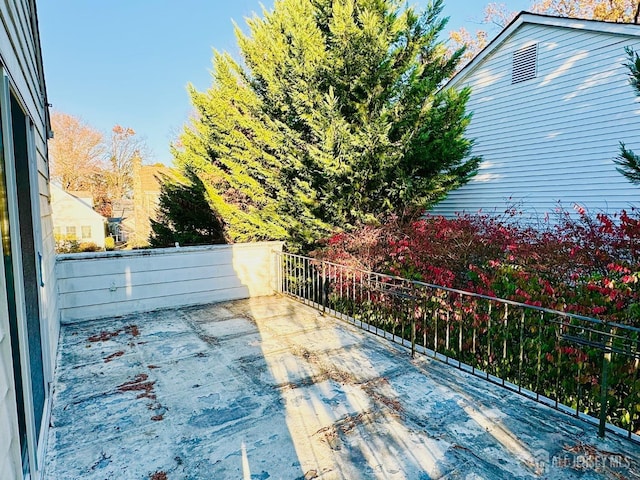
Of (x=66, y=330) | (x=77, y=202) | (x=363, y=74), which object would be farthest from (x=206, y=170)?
(x=77, y=202)

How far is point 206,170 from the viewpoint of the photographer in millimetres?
8789

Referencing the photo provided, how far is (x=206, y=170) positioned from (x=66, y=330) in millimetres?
4951

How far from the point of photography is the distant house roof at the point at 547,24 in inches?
252

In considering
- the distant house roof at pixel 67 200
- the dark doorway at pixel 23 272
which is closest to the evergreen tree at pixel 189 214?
the dark doorway at pixel 23 272

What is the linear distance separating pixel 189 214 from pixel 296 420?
7624 millimetres

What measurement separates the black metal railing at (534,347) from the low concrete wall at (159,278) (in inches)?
38.4

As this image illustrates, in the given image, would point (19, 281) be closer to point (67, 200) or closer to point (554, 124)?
point (554, 124)

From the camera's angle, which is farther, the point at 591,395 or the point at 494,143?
the point at 494,143

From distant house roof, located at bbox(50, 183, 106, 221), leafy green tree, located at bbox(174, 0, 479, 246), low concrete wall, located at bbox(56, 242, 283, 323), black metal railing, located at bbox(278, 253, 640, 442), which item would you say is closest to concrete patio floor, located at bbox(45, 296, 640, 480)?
black metal railing, located at bbox(278, 253, 640, 442)

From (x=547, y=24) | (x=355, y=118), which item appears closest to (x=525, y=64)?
(x=547, y=24)

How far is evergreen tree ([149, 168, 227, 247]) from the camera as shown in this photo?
909cm

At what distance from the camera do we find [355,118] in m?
6.89

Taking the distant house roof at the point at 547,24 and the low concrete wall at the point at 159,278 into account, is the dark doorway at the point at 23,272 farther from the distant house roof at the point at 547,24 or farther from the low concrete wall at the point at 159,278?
the distant house roof at the point at 547,24

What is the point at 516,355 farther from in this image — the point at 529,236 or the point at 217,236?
the point at 217,236
